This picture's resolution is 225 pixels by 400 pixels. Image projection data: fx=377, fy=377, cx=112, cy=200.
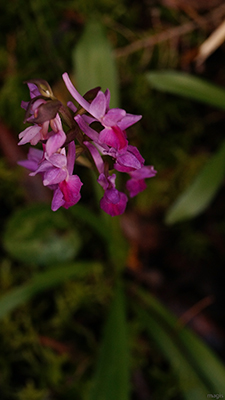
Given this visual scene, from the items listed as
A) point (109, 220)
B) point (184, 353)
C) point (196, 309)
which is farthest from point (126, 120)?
point (196, 309)

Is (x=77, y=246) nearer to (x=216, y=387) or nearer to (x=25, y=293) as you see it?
(x=25, y=293)

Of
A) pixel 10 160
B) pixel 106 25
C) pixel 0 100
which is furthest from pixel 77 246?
pixel 106 25

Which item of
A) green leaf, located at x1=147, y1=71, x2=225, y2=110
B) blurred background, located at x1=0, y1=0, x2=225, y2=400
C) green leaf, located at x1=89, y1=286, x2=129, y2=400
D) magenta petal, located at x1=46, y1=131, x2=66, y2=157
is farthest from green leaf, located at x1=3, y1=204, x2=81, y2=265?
magenta petal, located at x1=46, y1=131, x2=66, y2=157

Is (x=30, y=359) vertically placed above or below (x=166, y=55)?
below

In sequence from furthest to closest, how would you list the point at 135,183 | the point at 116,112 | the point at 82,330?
the point at 82,330 → the point at 135,183 → the point at 116,112

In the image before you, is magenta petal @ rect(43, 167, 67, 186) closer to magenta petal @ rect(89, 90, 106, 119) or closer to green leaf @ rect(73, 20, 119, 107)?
magenta petal @ rect(89, 90, 106, 119)
